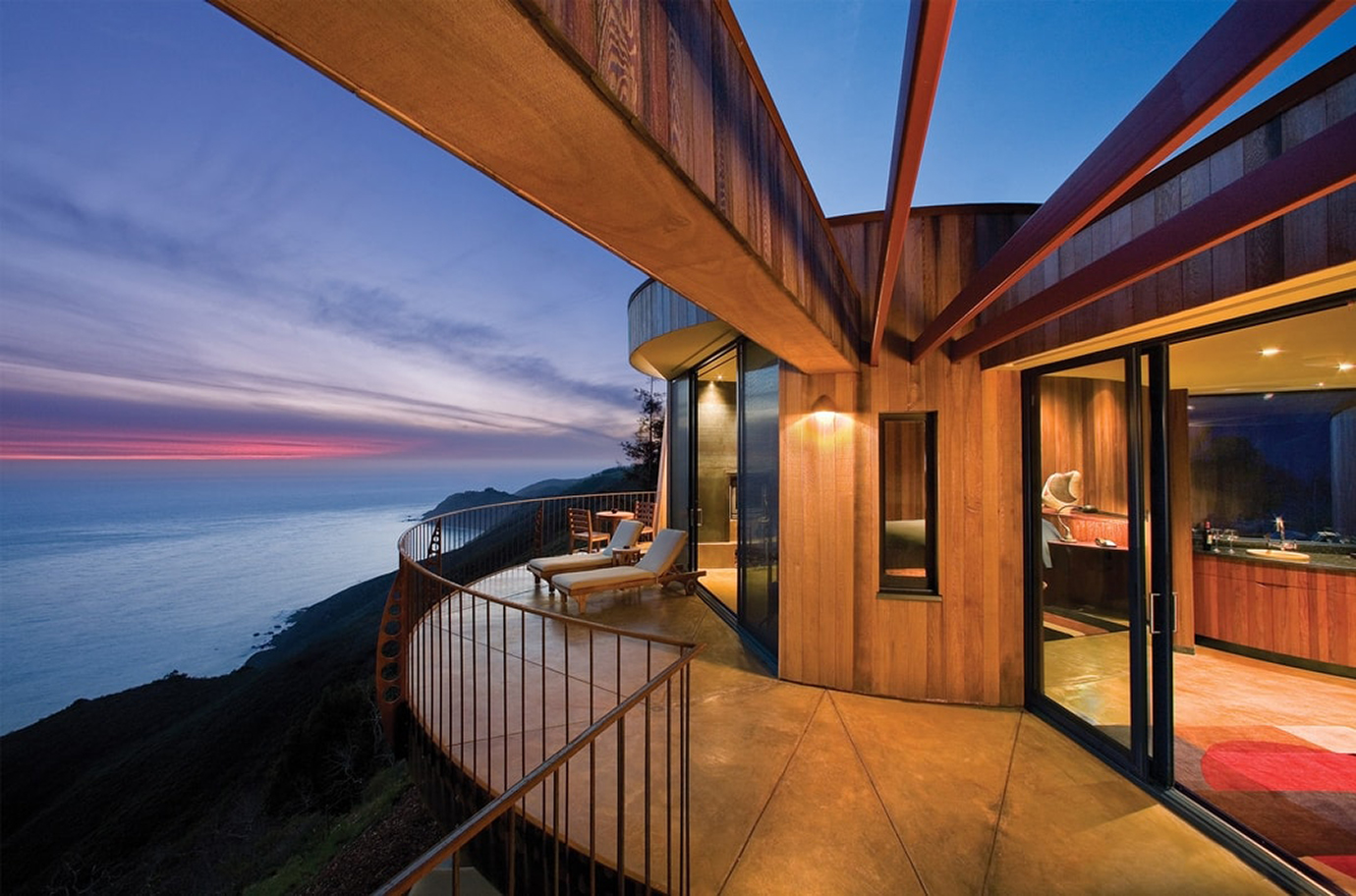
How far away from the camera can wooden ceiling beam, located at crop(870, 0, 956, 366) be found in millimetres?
869

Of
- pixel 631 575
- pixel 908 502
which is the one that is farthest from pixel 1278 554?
pixel 631 575

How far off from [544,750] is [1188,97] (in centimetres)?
379

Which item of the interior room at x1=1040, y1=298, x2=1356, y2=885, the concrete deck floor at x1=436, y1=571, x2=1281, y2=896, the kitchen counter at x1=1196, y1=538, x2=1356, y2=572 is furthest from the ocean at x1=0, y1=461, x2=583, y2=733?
the kitchen counter at x1=1196, y1=538, x2=1356, y2=572

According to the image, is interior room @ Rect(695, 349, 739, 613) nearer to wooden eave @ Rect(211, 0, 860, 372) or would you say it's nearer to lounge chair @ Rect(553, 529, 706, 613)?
lounge chair @ Rect(553, 529, 706, 613)

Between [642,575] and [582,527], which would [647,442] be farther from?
[642,575]

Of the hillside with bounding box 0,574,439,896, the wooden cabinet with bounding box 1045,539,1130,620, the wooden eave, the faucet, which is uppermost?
the wooden eave

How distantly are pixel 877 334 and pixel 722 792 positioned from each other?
9.01 feet

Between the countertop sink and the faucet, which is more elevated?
the faucet

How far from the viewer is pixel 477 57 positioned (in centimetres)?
84

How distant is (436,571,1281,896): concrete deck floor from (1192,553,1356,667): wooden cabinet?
279 cm

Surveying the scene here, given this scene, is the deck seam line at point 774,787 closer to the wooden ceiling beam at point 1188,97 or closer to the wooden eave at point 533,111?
the wooden eave at point 533,111

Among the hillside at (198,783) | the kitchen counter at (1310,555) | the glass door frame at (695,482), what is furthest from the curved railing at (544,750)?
the kitchen counter at (1310,555)

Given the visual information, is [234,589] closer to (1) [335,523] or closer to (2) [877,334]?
(1) [335,523]

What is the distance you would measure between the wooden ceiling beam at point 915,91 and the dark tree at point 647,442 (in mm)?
14429
